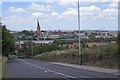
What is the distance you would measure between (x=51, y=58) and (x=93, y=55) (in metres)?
41.9

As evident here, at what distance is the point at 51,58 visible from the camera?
292 ft

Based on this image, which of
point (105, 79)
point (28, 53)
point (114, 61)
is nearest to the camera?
point (105, 79)

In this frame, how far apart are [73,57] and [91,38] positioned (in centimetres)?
5123

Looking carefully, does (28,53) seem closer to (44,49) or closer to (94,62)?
(44,49)

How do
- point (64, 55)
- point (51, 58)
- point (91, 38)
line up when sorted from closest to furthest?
point (64, 55), point (51, 58), point (91, 38)

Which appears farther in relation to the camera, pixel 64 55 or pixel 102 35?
pixel 102 35

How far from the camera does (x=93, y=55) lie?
4762 centimetres

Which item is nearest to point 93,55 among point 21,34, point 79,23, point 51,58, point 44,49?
point 79,23

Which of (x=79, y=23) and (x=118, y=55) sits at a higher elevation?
(x=79, y=23)

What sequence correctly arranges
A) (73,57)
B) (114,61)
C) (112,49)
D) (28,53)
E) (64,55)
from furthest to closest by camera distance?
1. (28,53)
2. (64,55)
3. (73,57)
4. (112,49)
5. (114,61)

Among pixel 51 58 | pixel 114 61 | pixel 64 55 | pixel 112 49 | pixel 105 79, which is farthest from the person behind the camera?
pixel 51 58

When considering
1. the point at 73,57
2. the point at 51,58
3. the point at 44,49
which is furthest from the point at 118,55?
the point at 44,49

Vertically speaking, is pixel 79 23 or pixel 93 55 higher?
pixel 79 23

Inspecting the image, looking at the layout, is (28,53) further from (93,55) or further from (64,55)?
(93,55)
